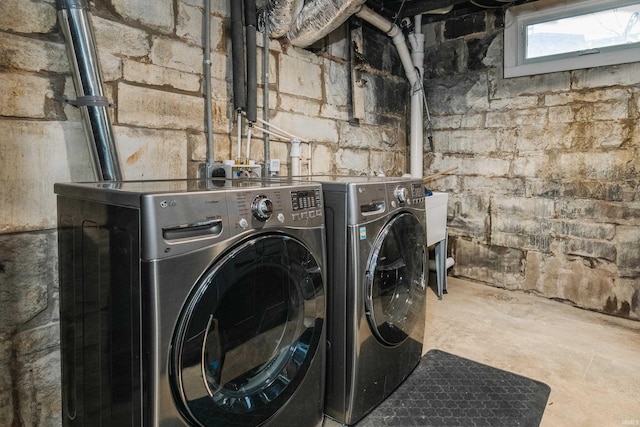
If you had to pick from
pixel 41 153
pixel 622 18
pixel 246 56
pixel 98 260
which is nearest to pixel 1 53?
pixel 41 153

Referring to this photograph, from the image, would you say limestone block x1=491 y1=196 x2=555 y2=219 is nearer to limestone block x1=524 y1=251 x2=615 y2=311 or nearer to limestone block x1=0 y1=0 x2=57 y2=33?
limestone block x1=524 y1=251 x2=615 y2=311

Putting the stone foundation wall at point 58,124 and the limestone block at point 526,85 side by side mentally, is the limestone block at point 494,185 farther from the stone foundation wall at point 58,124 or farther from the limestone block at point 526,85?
the stone foundation wall at point 58,124

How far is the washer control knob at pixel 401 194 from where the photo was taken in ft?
5.90

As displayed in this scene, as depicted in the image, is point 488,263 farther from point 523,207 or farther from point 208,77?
point 208,77

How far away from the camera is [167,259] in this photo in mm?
987

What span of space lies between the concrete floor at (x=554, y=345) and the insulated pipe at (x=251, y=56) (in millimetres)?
1742

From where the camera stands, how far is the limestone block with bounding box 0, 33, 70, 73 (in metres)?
1.43

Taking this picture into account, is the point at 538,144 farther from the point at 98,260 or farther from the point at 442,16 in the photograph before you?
the point at 98,260

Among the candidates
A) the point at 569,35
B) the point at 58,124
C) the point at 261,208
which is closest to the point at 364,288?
the point at 261,208

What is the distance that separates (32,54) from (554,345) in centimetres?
303

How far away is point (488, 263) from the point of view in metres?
3.42

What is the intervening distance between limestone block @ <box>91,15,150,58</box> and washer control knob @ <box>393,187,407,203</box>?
132cm

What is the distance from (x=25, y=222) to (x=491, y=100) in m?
3.29

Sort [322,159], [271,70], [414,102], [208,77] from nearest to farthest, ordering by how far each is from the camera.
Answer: [208,77] → [271,70] → [322,159] → [414,102]
